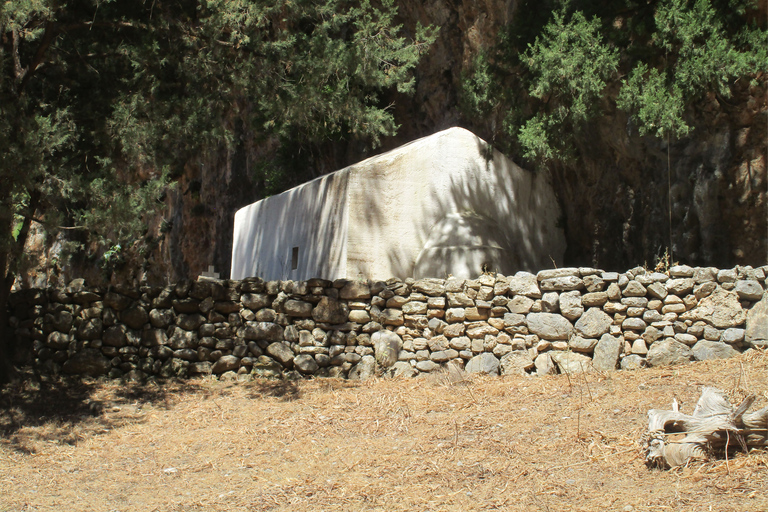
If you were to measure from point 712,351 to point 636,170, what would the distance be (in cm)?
401

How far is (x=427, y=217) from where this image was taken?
10758 mm

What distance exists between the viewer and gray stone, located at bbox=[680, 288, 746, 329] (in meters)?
7.67

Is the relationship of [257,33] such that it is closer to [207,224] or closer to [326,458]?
[326,458]

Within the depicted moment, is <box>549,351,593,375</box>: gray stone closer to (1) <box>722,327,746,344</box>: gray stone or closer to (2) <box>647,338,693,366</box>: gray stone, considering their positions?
(2) <box>647,338,693,366</box>: gray stone

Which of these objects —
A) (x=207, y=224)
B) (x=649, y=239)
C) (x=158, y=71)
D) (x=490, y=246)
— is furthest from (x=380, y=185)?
(x=207, y=224)

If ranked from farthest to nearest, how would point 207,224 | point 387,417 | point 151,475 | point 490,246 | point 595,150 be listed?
point 207,224 < point 595,150 < point 490,246 < point 387,417 < point 151,475

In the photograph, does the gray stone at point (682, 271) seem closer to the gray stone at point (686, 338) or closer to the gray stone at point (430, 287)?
the gray stone at point (686, 338)

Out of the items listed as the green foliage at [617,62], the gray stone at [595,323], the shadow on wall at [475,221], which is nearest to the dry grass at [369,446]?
the gray stone at [595,323]

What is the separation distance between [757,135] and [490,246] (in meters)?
4.07

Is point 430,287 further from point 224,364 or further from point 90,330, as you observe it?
point 90,330

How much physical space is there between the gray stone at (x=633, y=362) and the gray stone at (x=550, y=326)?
734 millimetres

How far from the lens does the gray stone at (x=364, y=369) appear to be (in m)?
8.66

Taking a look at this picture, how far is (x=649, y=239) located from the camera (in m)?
10.5

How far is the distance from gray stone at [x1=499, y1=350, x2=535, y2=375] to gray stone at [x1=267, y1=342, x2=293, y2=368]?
2.85 m
